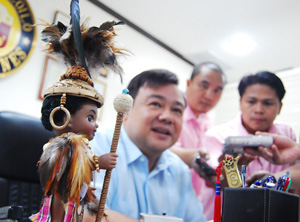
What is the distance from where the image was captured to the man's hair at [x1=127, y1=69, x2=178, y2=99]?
96 centimetres

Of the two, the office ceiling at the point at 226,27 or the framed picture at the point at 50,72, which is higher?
the office ceiling at the point at 226,27

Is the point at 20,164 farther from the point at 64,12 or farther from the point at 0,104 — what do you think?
the point at 64,12

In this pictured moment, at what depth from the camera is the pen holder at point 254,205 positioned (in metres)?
0.56

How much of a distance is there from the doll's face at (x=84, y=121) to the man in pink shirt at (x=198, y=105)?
0.66 metres

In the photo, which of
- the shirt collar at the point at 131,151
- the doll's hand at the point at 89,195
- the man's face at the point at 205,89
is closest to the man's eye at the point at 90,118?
the doll's hand at the point at 89,195

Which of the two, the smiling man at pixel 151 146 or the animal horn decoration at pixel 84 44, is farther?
the smiling man at pixel 151 146

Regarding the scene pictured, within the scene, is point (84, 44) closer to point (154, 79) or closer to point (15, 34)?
point (15, 34)

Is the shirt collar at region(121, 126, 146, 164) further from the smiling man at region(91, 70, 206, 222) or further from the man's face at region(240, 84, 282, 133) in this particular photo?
the man's face at region(240, 84, 282, 133)

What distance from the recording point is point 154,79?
99cm

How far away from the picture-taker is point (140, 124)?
964mm

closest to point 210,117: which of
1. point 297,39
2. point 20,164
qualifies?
point 297,39

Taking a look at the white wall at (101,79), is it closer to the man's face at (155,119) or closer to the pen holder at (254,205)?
the man's face at (155,119)

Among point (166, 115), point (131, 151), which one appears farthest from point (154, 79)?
point (131, 151)

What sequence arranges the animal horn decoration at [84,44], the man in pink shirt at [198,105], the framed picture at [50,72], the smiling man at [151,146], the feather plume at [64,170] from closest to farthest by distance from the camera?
the feather plume at [64,170]
the animal horn decoration at [84,44]
the framed picture at [50,72]
the smiling man at [151,146]
the man in pink shirt at [198,105]
